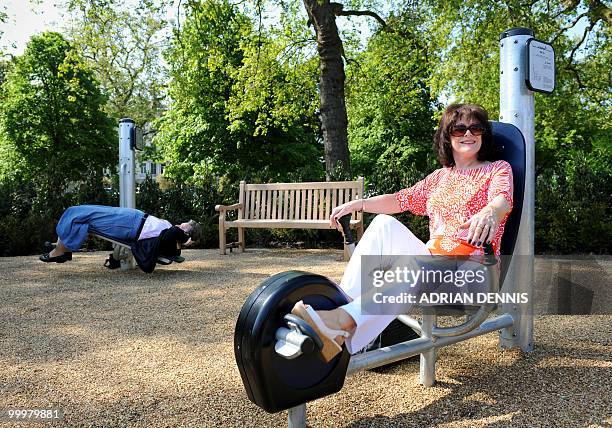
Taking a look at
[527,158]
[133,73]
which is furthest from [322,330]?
[133,73]

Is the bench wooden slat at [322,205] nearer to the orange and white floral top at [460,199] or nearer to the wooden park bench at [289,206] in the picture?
the wooden park bench at [289,206]

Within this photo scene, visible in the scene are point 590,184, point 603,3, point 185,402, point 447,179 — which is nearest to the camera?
point 185,402

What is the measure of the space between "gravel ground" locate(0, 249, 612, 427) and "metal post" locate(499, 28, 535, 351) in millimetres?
138

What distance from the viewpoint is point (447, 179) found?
2686 mm

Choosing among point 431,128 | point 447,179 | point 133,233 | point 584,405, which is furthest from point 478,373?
point 431,128

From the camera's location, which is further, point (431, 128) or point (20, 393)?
point (431, 128)

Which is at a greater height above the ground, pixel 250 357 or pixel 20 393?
pixel 250 357

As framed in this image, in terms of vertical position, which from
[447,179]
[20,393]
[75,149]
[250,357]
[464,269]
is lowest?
[20,393]

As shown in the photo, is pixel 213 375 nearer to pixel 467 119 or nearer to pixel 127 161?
pixel 467 119

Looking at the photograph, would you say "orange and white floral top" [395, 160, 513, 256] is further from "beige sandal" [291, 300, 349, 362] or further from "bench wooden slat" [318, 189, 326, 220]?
"bench wooden slat" [318, 189, 326, 220]

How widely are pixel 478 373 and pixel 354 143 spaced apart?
2545 cm

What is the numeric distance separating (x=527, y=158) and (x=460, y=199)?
69 cm

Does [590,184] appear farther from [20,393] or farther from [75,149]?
[75,149]

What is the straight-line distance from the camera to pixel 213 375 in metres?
2.83
